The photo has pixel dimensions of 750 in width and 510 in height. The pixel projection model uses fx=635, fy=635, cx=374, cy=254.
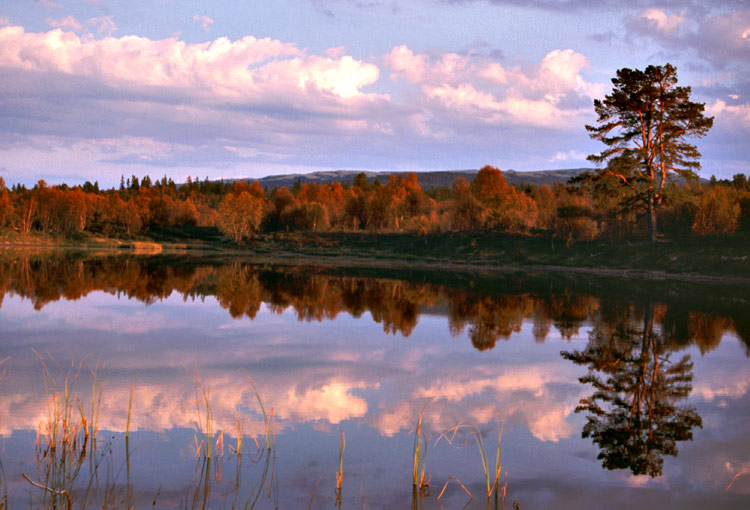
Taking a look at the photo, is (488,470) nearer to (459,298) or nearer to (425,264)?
(459,298)

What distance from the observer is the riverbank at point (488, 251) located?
40875mm

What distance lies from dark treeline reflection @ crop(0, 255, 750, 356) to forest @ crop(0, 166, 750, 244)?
13453mm

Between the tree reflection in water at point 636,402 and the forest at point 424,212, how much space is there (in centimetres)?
3260

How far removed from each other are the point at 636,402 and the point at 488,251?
47.6m

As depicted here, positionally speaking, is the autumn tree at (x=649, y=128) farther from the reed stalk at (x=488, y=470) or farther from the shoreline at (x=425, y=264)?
the reed stalk at (x=488, y=470)

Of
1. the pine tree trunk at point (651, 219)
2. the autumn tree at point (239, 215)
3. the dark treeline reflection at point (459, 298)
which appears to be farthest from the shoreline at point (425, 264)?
the dark treeline reflection at point (459, 298)

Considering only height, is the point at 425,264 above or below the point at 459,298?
above

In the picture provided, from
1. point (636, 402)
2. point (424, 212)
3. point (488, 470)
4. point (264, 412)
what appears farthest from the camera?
point (424, 212)

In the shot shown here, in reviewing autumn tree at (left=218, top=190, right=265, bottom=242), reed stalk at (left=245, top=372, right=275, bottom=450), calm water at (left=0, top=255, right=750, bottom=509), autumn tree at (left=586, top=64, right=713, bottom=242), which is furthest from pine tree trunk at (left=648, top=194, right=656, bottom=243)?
autumn tree at (left=218, top=190, right=265, bottom=242)

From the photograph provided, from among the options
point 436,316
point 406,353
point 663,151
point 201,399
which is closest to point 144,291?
point 436,316

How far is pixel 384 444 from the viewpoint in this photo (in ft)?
25.5

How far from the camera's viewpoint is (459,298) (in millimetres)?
26312

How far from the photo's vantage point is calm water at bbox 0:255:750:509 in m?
6.51

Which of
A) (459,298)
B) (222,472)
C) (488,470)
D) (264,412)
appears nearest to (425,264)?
(459,298)
